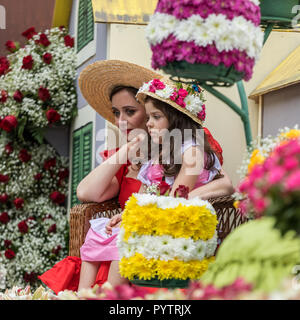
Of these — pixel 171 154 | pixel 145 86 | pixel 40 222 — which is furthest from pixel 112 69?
pixel 40 222

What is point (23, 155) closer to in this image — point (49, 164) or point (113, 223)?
point (49, 164)

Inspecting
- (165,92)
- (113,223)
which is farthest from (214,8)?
(113,223)

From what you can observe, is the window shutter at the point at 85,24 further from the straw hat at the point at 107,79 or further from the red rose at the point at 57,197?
the red rose at the point at 57,197

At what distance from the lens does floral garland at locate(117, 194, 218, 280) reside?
269 centimetres

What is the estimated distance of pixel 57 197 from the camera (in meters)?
7.18

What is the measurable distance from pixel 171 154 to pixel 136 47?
2.04 metres

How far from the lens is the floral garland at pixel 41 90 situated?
7.03 metres

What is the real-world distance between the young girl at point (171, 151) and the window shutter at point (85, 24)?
269cm

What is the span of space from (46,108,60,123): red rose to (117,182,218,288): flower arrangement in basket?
171 inches

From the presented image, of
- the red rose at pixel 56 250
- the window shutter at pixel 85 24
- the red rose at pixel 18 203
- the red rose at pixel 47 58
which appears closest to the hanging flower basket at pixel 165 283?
the window shutter at pixel 85 24

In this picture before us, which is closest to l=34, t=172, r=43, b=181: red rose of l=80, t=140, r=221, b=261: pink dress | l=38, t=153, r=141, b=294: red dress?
l=38, t=153, r=141, b=294: red dress

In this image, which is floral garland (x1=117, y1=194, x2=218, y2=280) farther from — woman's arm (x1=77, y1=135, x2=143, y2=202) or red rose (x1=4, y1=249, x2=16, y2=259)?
red rose (x1=4, y1=249, x2=16, y2=259)

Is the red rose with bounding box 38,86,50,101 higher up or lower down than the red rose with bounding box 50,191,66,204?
higher up

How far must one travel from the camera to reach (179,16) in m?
2.38
